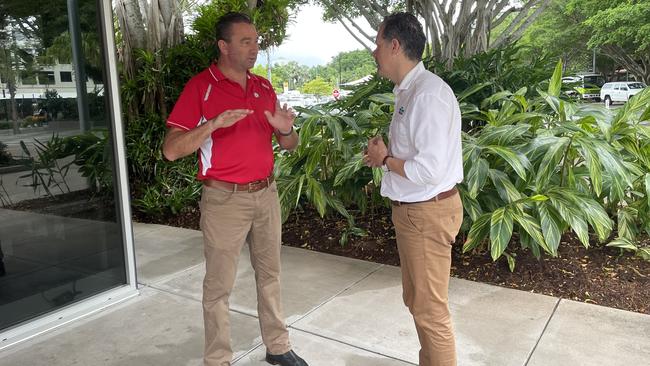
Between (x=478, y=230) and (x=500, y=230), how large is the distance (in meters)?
0.23

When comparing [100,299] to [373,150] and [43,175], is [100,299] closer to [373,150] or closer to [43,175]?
[43,175]

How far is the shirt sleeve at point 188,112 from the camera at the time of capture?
2459 mm

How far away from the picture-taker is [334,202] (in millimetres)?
4875

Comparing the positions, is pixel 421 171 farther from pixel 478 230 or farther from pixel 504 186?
pixel 504 186

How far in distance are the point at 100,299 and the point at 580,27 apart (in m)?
30.1

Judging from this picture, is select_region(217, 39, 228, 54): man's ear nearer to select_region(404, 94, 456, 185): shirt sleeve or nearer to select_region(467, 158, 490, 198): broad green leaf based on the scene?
select_region(404, 94, 456, 185): shirt sleeve

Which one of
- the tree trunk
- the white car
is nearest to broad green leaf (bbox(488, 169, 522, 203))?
the tree trunk

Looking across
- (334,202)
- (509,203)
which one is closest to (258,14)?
(334,202)

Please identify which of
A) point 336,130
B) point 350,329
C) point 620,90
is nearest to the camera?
point 350,329

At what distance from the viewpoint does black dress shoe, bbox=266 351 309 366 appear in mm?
2752

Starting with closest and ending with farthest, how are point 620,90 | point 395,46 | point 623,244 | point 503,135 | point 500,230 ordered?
point 395,46, point 500,230, point 503,135, point 623,244, point 620,90

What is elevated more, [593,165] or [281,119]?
[281,119]

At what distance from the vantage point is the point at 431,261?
2244 mm

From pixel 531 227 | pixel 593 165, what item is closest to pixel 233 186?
pixel 531 227
